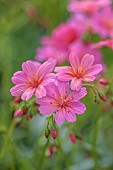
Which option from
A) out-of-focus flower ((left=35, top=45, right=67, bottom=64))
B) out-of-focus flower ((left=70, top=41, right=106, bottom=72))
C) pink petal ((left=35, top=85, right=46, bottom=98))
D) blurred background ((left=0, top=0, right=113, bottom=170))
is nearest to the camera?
pink petal ((left=35, top=85, right=46, bottom=98))

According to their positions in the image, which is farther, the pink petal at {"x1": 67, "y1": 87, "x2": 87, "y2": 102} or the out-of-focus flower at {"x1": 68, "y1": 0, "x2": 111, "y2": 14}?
the out-of-focus flower at {"x1": 68, "y1": 0, "x2": 111, "y2": 14}

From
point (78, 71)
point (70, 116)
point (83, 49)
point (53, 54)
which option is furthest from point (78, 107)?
point (53, 54)

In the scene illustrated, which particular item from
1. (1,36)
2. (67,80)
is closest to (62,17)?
(1,36)

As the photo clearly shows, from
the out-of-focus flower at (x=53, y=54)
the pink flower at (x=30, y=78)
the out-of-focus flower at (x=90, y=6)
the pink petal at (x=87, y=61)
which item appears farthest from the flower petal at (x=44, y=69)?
the out-of-focus flower at (x=90, y=6)

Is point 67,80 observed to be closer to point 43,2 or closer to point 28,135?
point 28,135

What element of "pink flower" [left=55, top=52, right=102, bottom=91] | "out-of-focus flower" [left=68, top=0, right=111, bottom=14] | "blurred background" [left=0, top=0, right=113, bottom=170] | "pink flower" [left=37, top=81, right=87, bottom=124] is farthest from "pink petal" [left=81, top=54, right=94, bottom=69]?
"out-of-focus flower" [left=68, top=0, right=111, bottom=14]

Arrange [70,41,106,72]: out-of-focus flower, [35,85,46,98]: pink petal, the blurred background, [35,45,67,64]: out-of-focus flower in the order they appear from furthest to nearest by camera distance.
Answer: [35,45,67,64]: out-of-focus flower
[70,41,106,72]: out-of-focus flower
the blurred background
[35,85,46,98]: pink petal

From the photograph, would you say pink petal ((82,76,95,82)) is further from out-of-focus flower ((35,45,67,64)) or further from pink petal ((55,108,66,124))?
out-of-focus flower ((35,45,67,64))
